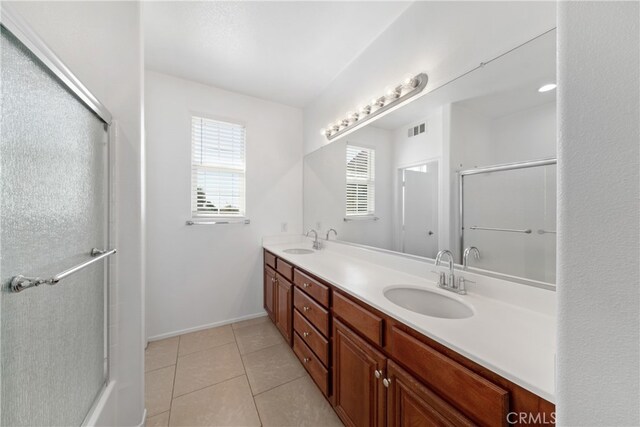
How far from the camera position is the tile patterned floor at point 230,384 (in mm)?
1428

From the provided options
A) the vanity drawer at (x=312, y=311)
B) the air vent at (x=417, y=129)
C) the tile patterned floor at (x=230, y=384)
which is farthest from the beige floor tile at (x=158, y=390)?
the air vent at (x=417, y=129)

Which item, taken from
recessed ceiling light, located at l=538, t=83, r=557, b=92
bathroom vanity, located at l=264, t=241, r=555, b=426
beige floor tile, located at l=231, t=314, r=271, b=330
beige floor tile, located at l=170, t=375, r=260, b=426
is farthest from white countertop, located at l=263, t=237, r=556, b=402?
beige floor tile, located at l=231, t=314, r=271, b=330

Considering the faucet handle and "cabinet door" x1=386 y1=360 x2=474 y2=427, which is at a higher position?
the faucet handle

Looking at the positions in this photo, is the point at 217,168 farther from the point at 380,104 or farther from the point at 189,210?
the point at 380,104

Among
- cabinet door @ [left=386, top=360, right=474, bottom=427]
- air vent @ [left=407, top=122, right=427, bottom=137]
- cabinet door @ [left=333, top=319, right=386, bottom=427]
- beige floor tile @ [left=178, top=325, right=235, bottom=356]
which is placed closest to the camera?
cabinet door @ [left=386, top=360, right=474, bottom=427]

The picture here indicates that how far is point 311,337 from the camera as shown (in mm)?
1627

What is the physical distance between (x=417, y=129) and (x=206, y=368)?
8.02 feet

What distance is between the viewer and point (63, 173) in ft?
2.93

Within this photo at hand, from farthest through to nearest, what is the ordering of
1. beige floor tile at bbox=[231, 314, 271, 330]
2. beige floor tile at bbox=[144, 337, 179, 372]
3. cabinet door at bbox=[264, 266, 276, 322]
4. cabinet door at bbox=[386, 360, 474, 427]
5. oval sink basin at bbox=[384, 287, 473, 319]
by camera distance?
beige floor tile at bbox=[231, 314, 271, 330] → cabinet door at bbox=[264, 266, 276, 322] → beige floor tile at bbox=[144, 337, 179, 372] → oval sink basin at bbox=[384, 287, 473, 319] → cabinet door at bbox=[386, 360, 474, 427]

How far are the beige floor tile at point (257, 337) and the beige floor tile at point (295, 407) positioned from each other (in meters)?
0.58

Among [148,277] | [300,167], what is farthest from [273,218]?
[148,277]

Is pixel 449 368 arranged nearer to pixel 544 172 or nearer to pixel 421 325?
pixel 421 325

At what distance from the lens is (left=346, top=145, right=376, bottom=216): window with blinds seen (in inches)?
78.5
